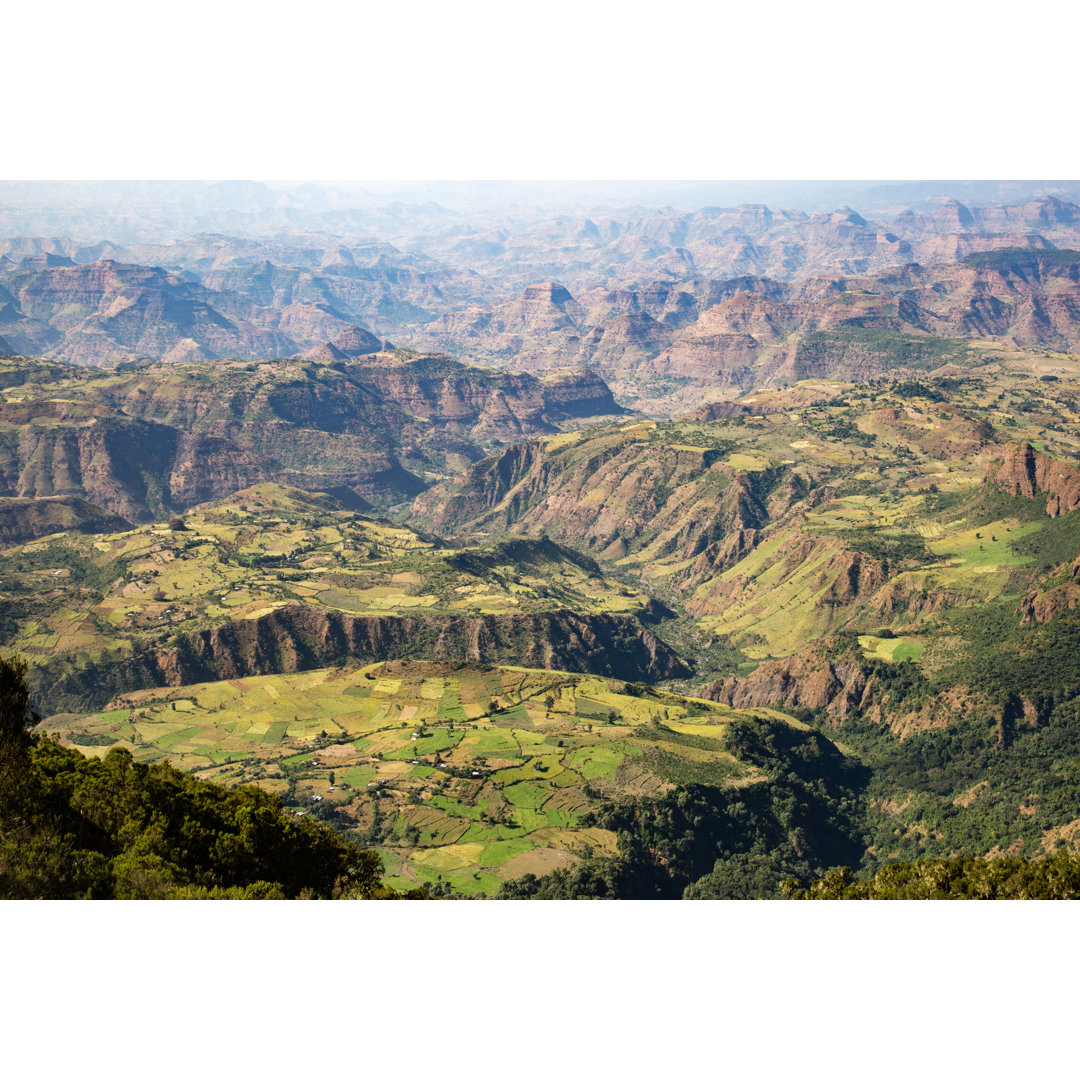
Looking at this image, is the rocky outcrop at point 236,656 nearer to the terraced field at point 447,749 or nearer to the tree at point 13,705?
the terraced field at point 447,749

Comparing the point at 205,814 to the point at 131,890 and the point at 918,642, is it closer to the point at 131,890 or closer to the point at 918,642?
the point at 131,890

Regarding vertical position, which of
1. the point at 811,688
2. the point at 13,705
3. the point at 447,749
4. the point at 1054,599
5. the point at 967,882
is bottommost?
the point at 811,688

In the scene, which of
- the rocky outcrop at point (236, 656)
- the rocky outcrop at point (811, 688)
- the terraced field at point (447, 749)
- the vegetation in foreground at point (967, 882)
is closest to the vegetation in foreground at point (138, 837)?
the vegetation in foreground at point (967, 882)

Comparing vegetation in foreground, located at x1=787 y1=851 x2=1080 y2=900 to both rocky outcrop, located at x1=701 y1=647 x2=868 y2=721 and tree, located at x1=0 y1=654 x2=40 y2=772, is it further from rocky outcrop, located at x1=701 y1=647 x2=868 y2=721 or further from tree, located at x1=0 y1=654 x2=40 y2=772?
rocky outcrop, located at x1=701 y1=647 x2=868 y2=721

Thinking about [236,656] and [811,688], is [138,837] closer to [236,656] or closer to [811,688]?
[236,656]

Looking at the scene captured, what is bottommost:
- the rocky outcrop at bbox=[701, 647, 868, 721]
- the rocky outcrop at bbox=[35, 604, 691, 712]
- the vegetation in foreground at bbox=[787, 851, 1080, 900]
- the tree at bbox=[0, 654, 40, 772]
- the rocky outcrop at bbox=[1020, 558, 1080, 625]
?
the rocky outcrop at bbox=[701, 647, 868, 721]

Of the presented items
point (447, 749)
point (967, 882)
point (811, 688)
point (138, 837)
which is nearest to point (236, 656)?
point (447, 749)

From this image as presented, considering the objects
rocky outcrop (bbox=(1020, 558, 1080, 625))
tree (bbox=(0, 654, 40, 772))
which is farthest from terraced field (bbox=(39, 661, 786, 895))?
tree (bbox=(0, 654, 40, 772))

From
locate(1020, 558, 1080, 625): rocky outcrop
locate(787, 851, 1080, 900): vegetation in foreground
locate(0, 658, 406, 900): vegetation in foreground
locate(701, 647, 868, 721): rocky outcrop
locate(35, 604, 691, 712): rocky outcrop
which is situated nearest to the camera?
locate(0, 658, 406, 900): vegetation in foreground

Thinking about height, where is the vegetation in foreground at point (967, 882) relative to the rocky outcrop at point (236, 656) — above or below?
above
